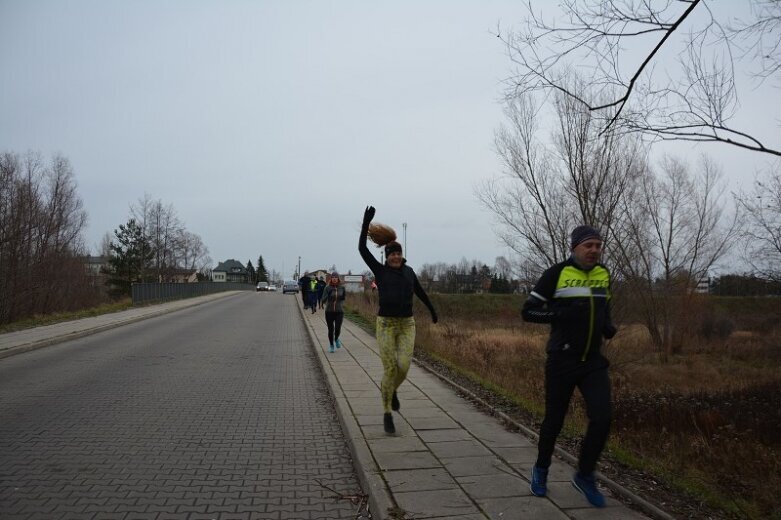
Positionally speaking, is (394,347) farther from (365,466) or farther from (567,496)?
(567,496)

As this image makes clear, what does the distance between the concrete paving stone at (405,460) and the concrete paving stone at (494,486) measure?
409mm

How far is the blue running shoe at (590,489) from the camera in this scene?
3.66 m

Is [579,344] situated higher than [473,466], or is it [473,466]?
[579,344]

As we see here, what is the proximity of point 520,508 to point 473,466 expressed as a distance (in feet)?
2.91

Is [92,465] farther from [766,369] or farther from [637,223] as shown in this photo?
[766,369]

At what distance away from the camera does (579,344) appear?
369cm

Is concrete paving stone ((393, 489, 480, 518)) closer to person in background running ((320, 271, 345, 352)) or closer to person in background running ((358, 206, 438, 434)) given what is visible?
person in background running ((358, 206, 438, 434))

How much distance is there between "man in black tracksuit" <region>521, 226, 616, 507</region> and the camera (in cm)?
367

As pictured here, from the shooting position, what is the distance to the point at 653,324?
73.9 feet

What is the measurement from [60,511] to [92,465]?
40.4 inches

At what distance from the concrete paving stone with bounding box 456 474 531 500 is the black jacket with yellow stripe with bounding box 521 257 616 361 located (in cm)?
101

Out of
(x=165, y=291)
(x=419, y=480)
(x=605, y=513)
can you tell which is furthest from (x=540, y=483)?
(x=165, y=291)

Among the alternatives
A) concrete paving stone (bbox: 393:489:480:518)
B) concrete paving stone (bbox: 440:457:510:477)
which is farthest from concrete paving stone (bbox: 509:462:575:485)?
concrete paving stone (bbox: 393:489:480:518)

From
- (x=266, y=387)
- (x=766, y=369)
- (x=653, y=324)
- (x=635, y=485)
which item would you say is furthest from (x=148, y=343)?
(x=766, y=369)
